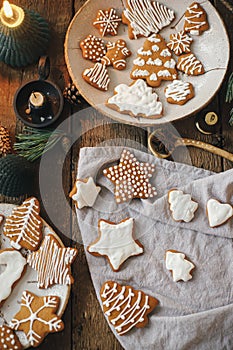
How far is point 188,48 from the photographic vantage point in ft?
4.79

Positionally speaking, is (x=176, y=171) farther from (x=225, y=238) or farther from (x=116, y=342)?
(x=116, y=342)

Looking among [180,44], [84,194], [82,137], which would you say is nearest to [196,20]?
[180,44]

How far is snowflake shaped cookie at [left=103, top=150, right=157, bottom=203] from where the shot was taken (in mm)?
1362

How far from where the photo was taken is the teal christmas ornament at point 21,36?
1423 millimetres

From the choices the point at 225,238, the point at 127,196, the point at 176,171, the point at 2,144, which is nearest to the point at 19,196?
the point at 2,144

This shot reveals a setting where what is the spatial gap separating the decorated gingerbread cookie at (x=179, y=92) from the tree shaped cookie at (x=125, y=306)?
1.46ft

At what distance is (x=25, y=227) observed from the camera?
1333mm

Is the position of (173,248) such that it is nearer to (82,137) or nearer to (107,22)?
(82,137)

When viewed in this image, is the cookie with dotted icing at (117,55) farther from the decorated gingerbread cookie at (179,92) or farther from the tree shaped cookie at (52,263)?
the tree shaped cookie at (52,263)

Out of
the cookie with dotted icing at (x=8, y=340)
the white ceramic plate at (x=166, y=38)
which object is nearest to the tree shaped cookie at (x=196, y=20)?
the white ceramic plate at (x=166, y=38)

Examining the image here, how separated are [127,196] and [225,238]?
0.77ft

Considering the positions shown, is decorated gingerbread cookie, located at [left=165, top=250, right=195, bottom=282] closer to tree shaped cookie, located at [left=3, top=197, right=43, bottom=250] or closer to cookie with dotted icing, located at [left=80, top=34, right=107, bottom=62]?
tree shaped cookie, located at [left=3, top=197, right=43, bottom=250]

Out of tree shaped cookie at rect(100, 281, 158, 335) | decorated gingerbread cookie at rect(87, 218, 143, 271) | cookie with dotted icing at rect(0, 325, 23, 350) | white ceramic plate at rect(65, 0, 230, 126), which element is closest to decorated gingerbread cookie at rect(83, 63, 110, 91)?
white ceramic plate at rect(65, 0, 230, 126)

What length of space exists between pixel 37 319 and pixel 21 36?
65 centimetres
